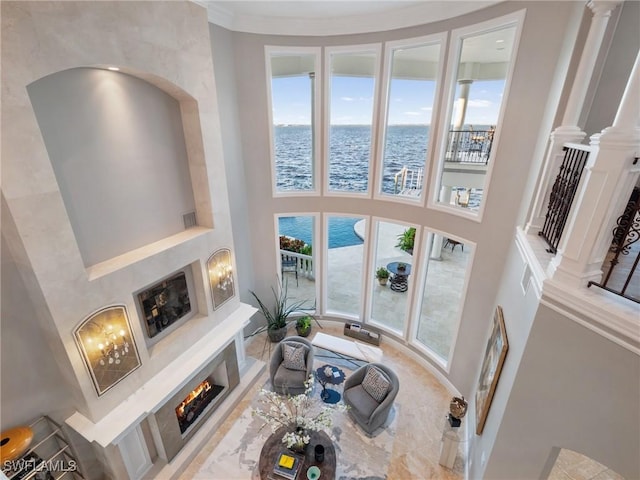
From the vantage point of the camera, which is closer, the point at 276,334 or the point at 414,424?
the point at 414,424

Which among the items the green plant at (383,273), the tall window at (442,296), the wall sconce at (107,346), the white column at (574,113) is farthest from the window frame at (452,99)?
the wall sconce at (107,346)

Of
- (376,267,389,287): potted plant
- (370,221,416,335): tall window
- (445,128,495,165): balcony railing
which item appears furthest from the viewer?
(376,267,389,287): potted plant

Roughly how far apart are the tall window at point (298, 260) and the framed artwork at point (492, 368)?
4.26 metres

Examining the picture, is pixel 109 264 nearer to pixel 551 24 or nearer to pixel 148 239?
pixel 148 239

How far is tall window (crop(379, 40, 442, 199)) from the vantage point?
480 centimetres

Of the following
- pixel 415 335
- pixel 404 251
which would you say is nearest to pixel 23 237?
pixel 415 335

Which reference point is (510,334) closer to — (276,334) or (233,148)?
(276,334)

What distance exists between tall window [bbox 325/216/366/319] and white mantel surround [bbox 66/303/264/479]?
9.52 feet

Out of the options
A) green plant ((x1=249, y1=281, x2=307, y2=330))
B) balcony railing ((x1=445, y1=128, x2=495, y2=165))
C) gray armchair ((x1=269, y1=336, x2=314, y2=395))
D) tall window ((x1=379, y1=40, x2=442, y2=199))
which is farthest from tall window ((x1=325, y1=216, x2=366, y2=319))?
balcony railing ((x1=445, y1=128, x2=495, y2=165))

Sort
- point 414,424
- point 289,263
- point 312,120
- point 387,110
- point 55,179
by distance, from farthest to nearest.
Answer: point 289,263 < point 312,120 < point 387,110 < point 414,424 < point 55,179

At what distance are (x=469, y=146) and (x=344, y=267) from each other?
524 cm

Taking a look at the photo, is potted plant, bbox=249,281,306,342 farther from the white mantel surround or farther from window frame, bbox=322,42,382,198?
window frame, bbox=322,42,382,198

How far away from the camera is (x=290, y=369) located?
5512 millimetres

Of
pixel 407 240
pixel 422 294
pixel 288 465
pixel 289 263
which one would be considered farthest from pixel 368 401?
pixel 407 240
